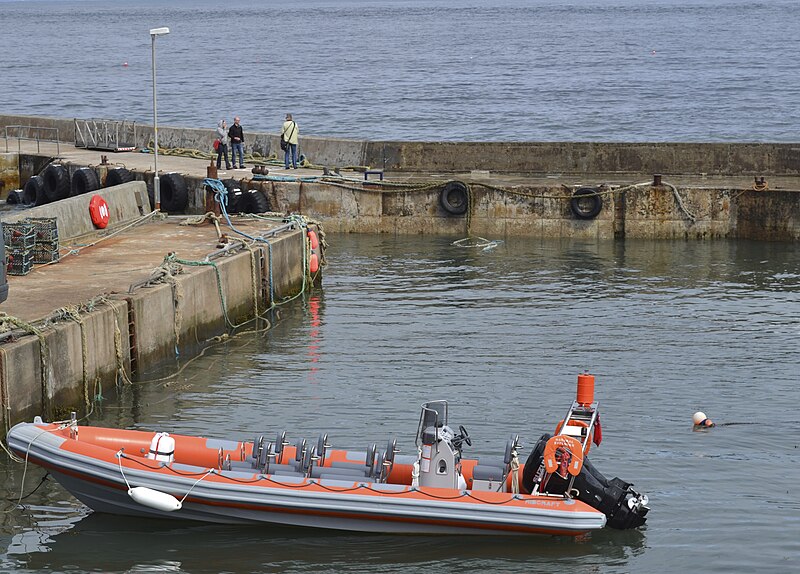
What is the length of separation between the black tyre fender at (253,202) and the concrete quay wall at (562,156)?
4.57m

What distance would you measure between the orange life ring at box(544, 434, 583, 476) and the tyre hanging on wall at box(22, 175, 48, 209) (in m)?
21.7

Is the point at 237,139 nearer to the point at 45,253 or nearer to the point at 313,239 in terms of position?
the point at 313,239

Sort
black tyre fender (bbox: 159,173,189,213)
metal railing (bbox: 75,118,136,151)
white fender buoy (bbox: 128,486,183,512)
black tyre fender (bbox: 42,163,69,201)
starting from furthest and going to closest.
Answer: metal railing (bbox: 75,118,136,151) → black tyre fender (bbox: 42,163,69,201) → black tyre fender (bbox: 159,173,189,213) → white fender buoy (bbox: 128,486,183,512)

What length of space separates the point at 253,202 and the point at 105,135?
365 inches

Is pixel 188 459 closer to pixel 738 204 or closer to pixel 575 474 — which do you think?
pixel 575 474

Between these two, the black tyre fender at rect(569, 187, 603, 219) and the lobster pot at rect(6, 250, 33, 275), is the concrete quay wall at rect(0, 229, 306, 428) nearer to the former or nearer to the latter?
the lobster pot at rect(6, 250, 33, 275)

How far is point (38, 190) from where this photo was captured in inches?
1227

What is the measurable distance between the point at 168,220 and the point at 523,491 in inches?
543

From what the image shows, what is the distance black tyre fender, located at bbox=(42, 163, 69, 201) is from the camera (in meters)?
30.9

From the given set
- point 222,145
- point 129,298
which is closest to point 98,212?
point 129,298

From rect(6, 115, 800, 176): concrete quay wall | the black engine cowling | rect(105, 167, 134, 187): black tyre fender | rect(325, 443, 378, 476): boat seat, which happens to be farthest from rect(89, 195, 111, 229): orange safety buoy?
the black engine cowling

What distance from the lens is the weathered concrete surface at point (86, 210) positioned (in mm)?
21891

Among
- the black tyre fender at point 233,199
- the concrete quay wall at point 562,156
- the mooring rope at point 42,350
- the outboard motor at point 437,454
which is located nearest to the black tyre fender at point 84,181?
the black tyre fender at point 233,199

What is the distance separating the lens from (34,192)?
103 ft
